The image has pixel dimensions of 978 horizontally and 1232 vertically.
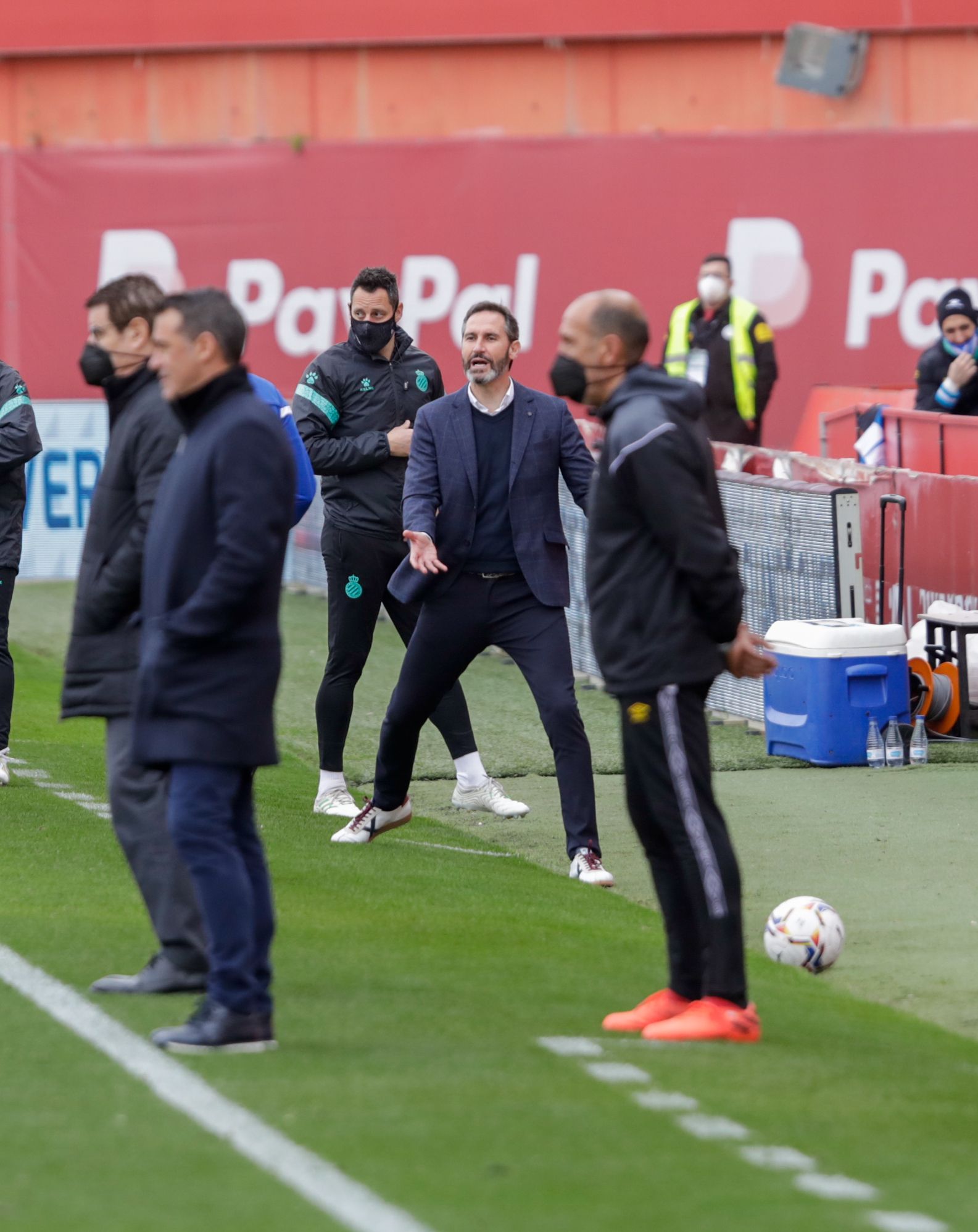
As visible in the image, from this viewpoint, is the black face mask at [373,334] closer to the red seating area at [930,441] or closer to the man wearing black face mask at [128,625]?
the man wearing black face mask at [128,625]

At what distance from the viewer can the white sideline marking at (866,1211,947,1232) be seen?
12.6 feet

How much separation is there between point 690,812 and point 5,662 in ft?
15.8

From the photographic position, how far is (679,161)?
19828 millimetres

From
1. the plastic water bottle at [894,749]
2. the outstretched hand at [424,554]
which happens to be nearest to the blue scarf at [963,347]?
the plastic water bottle at [894,749]

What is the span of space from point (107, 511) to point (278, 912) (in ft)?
5.74

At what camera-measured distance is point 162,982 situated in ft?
18.0

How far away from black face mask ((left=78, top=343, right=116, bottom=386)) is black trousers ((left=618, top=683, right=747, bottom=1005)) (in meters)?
1.62

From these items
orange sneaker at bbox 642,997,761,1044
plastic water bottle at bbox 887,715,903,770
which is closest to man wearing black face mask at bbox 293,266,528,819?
plastic water bottle at bbox 887,715,903,770

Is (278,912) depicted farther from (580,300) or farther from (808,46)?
(808,46)

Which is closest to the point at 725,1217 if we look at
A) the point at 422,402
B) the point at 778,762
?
the point at 422,402

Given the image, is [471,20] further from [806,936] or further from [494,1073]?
[494,1073]

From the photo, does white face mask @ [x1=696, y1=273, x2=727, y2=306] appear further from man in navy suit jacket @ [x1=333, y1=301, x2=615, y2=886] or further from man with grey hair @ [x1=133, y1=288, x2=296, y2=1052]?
man with grey hair @ [x1=133, y1=288, x2=296, y2=1052]

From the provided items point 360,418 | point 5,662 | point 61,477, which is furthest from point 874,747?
point 61,477

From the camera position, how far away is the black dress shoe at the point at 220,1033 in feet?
16.0
